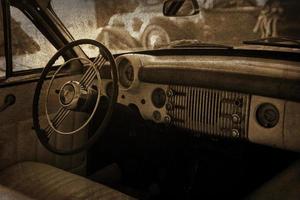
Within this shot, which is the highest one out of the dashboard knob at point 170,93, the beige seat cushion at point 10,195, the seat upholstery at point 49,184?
the dashboard knob at point 170,93

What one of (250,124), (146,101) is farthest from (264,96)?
(146,101)

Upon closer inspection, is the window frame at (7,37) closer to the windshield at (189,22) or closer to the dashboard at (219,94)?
the dashboard at (219,94)

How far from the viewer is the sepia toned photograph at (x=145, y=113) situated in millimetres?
2221

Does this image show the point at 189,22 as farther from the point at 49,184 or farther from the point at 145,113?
the point at 49,184

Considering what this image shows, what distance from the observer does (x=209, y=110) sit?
94.1 inches

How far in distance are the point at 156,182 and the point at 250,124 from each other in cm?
115

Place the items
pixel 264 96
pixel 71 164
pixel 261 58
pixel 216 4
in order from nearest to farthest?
pixel 264 96, pixel 261 58, pixel 71 164, pixel 216 4

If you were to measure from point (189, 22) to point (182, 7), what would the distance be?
3.21 metres

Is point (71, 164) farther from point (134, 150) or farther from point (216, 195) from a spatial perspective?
point (216, 195)

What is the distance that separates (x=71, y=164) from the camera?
3.06 metres

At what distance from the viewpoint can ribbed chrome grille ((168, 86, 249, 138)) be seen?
89.7 inches

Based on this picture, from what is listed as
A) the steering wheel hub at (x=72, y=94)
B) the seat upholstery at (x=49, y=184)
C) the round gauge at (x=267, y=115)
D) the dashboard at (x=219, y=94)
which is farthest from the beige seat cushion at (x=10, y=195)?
the round gauge at (x=267, y=115)
